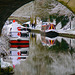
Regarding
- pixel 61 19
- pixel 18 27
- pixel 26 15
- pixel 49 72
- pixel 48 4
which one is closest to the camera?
pixel 49 72

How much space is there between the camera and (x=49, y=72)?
5957 millimetres

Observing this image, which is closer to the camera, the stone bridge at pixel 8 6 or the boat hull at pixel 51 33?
the stone bridge at pixel 8 6

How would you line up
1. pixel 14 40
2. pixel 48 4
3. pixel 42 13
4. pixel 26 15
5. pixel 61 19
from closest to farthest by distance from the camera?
pixel 14 40 → pixel 61 19 → pixel 48 4 → pixel 42 13 → pixel 26 15

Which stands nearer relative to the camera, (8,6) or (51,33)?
(8,6)

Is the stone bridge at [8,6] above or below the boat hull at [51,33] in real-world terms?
above

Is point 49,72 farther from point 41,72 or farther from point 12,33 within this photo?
point 12,33

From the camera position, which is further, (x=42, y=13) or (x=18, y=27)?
(x=42, y=13)

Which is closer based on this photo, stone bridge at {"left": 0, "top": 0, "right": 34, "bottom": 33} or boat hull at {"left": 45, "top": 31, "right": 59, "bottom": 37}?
stone bridge at {"left": 0, "top": 0, "right": 34, "bottom": 33}

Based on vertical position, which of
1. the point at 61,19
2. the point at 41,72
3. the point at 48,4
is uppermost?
the point at 48,4

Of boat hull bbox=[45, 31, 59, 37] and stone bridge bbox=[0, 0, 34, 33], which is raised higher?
stone bridge bbox=[0, 0, 34, 33]

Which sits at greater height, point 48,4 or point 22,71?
point 48,4

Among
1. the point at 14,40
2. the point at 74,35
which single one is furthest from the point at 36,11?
the point at 14,40

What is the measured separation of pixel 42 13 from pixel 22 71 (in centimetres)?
2463

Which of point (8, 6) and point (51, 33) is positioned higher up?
point (8, 6)
